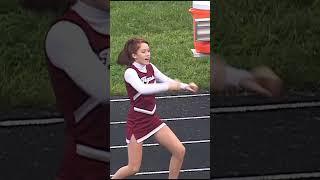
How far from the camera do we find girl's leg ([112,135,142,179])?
5.20m

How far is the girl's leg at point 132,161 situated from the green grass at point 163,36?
43cm

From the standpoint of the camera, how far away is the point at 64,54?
4.99m

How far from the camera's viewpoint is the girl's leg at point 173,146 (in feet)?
17.0

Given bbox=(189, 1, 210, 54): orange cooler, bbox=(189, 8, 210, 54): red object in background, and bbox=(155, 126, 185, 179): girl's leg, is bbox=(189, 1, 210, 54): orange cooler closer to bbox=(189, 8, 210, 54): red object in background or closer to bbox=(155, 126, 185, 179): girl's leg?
bbox=(189, 8, 210, 54): red object in background

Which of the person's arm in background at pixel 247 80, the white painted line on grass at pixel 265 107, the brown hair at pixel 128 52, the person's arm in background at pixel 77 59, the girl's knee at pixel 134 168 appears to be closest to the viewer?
the person's arm in background at pixel 77 59

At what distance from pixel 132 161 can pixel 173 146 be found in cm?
35

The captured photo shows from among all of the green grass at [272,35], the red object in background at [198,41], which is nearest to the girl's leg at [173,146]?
the red object in background at [198,41]

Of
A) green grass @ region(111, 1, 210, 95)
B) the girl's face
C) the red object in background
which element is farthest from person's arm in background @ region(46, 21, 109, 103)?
the red object in background

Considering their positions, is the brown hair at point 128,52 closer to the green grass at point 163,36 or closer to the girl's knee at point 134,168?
the green grass at point 163,36

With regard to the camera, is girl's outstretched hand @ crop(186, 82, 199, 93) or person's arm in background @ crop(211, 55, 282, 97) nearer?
girl's outstretched hand @ crop(186, 82, 199, 93)

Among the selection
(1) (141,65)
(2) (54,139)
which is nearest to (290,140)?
(1) (141,65)

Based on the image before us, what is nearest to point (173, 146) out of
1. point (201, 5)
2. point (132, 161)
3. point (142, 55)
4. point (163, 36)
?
point (132, 161)

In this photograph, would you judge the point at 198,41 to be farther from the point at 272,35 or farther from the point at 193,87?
the point at 272,35

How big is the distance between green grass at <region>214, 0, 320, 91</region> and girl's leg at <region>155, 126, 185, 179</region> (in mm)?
799
